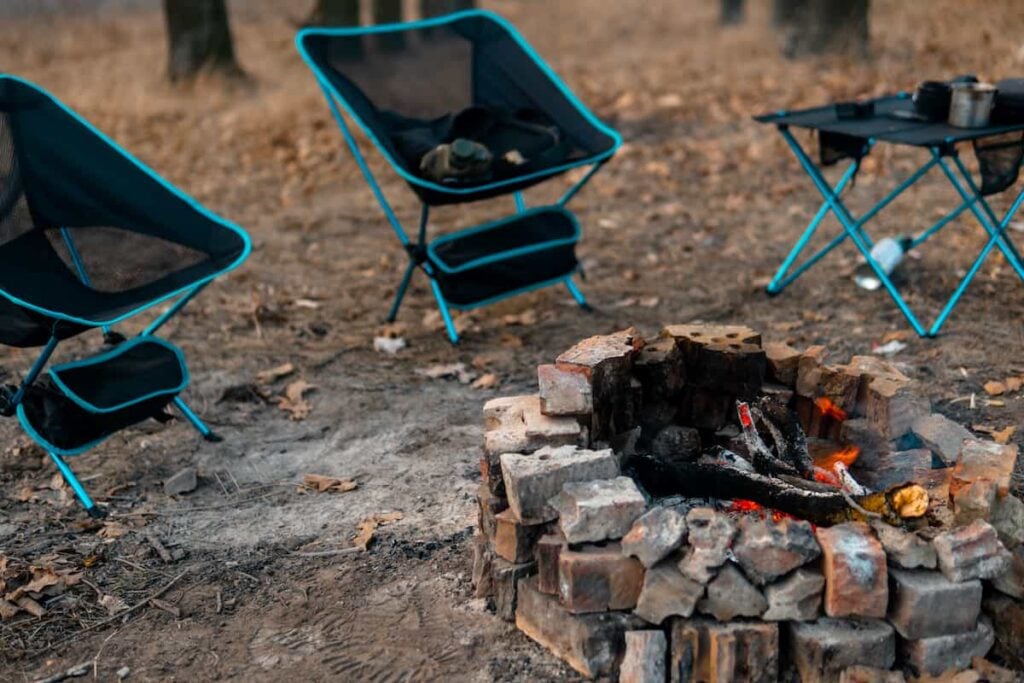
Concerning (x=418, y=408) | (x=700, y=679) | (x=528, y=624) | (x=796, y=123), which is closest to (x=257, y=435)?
(x=418, y=408)

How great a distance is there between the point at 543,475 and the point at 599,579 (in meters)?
0.30

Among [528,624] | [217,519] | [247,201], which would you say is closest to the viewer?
[528,624]

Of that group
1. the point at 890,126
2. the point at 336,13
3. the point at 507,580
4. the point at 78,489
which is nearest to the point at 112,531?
the point at 78,489

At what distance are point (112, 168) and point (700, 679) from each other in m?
2.97

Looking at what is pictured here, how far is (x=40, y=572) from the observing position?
3361mm

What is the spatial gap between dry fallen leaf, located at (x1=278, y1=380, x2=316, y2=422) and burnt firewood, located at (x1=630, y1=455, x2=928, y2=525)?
178 cm

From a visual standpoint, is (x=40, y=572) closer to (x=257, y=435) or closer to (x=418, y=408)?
(x=257, y=435)

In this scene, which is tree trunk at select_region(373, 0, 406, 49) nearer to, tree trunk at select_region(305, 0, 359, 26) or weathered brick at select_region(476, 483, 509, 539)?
tree trunk at select_region(305, 0, 359, 26)

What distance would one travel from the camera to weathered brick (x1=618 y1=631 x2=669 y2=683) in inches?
106

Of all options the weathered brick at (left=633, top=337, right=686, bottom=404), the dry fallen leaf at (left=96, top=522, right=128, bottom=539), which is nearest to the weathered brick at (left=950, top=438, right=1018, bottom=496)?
the weathered brick at (left=633, top=337, right=686, bottom=404)

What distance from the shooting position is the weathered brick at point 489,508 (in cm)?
303

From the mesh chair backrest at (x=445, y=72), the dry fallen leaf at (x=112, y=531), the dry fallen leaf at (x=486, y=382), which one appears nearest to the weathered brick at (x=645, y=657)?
the dry fallen leaf at (x=112, y=531)

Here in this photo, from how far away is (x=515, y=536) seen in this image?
2.92 m

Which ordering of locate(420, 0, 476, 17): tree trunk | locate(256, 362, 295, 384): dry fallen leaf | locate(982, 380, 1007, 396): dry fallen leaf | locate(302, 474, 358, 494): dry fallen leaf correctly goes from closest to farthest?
1. locate(302, 474, 358, 494): dry fallen leaf
2. locate(982, 380, 1007, 396): dry fallen leaf
3. locate(256, 362, 295, 384): dry fallen leaf
4. locate(420, 0, 476, 17): tree trunk
